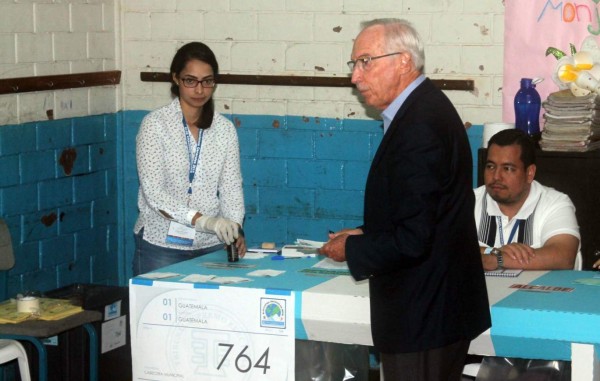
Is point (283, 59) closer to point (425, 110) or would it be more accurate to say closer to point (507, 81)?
point (507, 81)

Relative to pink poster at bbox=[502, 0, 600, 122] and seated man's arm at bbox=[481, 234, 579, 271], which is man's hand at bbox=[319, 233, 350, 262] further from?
pink poster at bbox=[502, 0, 600, 122]

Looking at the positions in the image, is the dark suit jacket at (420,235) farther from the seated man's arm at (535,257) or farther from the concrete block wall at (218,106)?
the concrete block wall at (218,106)

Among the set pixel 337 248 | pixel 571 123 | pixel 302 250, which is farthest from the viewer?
pixel 571 123

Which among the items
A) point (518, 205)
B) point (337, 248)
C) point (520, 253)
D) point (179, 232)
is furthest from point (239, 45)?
point (337, 248)

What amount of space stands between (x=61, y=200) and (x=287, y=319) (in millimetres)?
2078

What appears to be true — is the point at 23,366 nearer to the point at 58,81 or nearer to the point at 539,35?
the point at 58,81

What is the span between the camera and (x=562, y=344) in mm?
3277

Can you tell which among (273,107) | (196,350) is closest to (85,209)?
(273,107)

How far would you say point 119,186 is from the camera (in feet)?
18.8

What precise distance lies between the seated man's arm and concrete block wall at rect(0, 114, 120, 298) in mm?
2300

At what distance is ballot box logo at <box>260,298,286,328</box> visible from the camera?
355 cm

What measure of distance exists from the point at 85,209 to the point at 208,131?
1.31m

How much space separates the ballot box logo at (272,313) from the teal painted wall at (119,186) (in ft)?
5.93

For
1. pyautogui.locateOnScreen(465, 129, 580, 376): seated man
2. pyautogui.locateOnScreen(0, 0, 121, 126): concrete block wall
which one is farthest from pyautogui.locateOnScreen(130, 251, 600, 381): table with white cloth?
pyautogui.locateOnScreen(0, 0, 121, 126): concrete block wall
